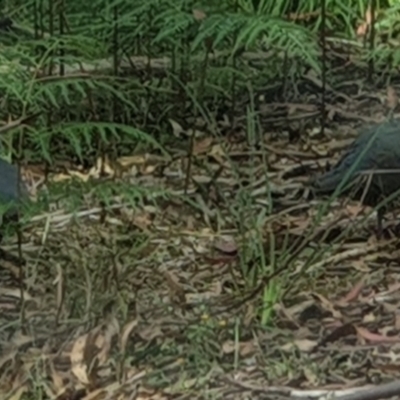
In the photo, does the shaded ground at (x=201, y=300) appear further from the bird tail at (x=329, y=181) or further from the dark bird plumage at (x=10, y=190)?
the dark bird plumage at (x=10, y=190)

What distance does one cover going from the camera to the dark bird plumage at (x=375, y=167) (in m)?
4.52

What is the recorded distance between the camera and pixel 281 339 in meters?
3.96

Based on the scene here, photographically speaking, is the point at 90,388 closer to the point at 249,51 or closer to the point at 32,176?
the point at 32,176

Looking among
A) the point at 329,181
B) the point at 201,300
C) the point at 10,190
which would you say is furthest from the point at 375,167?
the point at 10,190

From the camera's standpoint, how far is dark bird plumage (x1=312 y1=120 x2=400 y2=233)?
14.8ft

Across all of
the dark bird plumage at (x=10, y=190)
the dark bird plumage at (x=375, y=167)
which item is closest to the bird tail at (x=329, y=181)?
the dark bird plumage at (x=375, y=167)

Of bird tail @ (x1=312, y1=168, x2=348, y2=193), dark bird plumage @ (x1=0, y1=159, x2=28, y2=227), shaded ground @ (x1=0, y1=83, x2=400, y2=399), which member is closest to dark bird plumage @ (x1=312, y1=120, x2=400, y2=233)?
bird tail @ (x1=312, y1=168, x2=348, y2=193)

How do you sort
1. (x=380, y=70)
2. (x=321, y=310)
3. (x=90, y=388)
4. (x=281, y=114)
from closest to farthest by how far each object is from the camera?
(x=90, y=388) < (x=321, y=310) < (x=281, y=114) < (x=380, y=70)

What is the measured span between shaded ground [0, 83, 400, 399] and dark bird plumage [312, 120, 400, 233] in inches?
4.2

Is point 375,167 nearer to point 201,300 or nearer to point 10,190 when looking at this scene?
point 201,300

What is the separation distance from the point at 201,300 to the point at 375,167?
0.75 meters

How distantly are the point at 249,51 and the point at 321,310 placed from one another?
7.22 ft

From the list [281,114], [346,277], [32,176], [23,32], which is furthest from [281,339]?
[23,32]

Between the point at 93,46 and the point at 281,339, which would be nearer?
the point at 281,339
